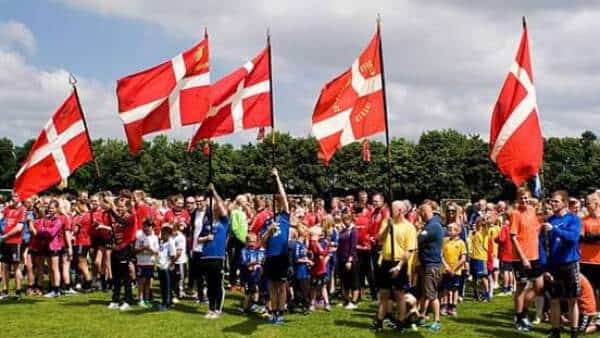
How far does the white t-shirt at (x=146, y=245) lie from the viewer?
1362cm

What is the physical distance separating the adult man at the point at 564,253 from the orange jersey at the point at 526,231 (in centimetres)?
141

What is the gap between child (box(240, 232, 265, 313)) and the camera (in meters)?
13.5

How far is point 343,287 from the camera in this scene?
1462 centimetres

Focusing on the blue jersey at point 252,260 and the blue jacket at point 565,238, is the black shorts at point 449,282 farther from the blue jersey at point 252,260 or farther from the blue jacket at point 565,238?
the blue jersey at point 252,260

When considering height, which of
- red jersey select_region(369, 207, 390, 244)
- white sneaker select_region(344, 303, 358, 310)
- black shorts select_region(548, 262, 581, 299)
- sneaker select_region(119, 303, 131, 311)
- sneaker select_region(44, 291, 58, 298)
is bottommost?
white sneaker select_region(344, 303, 358, 310)

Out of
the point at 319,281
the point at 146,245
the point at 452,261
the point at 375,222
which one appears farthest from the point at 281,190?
the point at 452,261

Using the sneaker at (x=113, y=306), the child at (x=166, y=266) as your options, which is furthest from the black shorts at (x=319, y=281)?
the sneaker at (x=113, y=306)

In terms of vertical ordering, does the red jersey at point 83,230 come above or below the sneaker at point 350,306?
above

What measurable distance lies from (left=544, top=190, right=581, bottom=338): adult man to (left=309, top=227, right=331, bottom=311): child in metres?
5.08

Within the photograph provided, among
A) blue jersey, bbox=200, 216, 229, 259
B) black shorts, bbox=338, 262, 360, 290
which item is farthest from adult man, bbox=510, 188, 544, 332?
blue jersey, bbox=200, 216, 229, 259

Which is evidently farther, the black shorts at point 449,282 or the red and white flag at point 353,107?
the black shorts at point 449,282

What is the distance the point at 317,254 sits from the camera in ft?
45.1

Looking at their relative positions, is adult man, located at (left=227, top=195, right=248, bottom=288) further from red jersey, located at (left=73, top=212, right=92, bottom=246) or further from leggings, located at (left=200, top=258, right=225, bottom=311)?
red jersey, located at (left=73, top=212, right=92, bottom=246)

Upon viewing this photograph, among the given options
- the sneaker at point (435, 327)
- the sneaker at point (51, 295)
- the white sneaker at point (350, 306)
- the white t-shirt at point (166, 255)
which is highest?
the white t-shirt at point (166, 255)
